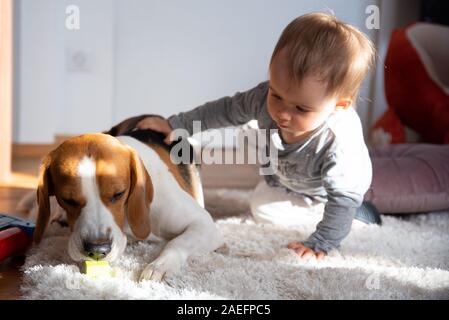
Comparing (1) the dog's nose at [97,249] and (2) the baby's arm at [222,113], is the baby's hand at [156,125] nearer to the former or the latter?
(2) the baby's arm at [222,113]

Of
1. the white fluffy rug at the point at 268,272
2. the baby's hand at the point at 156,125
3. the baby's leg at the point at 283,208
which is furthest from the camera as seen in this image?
the baby's leg at the point at 283,208

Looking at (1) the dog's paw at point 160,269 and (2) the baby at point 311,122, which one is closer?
(1) the dog's paw at point 160,269

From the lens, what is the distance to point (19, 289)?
1.17 metres

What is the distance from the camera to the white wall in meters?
1.41

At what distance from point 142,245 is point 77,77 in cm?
50

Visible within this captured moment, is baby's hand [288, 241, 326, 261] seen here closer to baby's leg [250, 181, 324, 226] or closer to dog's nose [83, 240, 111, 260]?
baby's leg [250, 181, 324, 226]

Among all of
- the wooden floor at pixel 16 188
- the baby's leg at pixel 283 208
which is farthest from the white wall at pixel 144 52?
the baby's leg at pixel 283 208

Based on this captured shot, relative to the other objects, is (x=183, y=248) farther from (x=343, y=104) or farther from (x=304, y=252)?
(x=343, y=104)

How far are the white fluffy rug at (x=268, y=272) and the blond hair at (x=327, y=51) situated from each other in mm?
381

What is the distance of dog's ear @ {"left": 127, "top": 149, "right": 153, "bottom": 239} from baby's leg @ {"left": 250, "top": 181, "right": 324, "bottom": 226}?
50cm

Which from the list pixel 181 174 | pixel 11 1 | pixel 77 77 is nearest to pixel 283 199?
pixel 181 174

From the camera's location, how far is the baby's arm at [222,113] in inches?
60.9

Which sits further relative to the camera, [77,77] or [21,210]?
[21,210]
